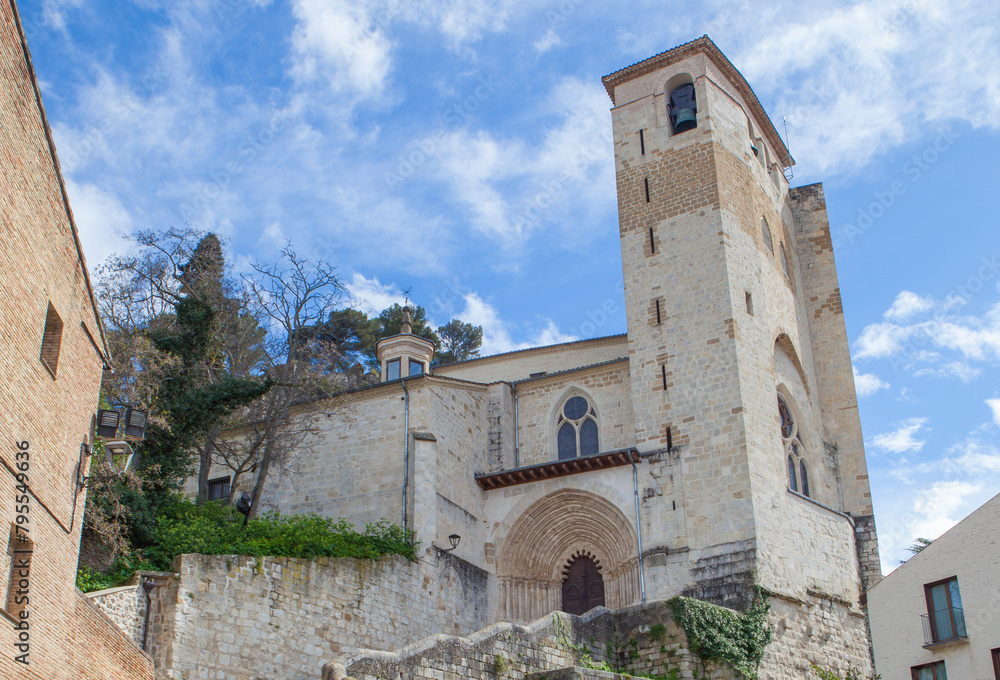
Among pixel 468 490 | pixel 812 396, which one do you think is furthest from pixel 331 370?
pixel 812 396

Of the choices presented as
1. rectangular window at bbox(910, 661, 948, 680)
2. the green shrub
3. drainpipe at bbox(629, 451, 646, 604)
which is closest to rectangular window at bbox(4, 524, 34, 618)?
the green shrub

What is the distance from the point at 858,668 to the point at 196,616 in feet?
47.2

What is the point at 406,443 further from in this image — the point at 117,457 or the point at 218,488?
the point at 117,457

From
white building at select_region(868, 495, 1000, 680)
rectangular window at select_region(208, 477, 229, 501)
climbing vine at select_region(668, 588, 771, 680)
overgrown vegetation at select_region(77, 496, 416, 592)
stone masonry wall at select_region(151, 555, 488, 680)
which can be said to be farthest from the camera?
rectangular window at select_region(208, 477, 229, 501)

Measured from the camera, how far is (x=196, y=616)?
1642 cm

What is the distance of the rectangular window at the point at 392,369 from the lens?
30969 mm

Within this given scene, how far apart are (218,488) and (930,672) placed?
17551 mm

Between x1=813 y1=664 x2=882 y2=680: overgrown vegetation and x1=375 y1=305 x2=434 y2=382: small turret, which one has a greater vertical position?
x1=375 y1=305 x2=434 y2=382: small turret

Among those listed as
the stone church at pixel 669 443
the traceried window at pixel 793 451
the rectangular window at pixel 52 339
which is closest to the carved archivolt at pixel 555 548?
the stone church at pixel 669 443

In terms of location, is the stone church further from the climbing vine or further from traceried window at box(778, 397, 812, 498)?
the climbing vine

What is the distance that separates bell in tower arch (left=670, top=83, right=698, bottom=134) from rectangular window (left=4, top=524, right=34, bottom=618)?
2109 centimetres

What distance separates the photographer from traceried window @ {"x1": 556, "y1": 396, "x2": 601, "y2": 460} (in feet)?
85.0

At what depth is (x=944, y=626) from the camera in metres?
20.8
